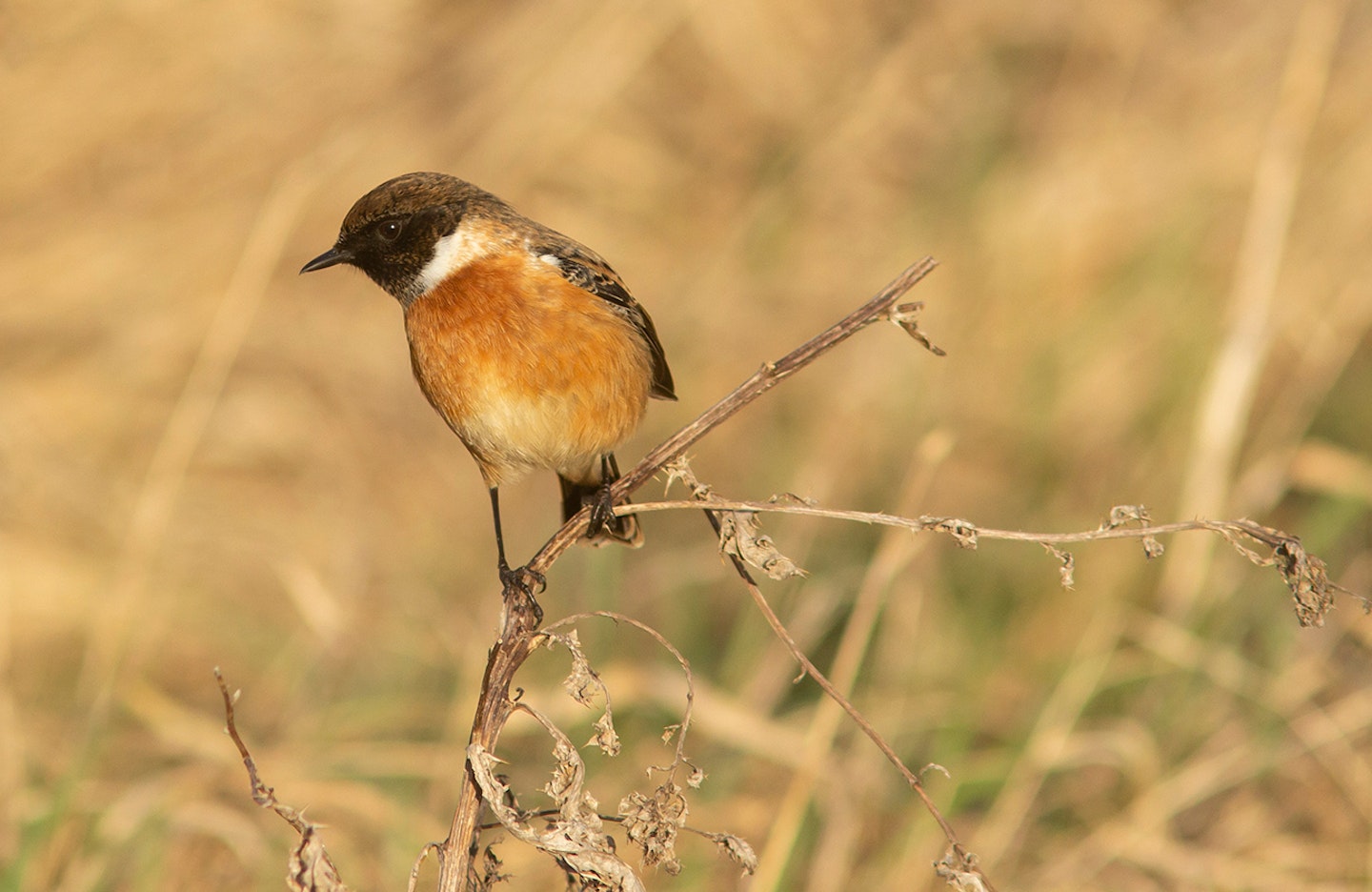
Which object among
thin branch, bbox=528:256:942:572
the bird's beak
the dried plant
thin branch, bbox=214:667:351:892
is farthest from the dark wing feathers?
thin branch, bbox=214:667:351:892

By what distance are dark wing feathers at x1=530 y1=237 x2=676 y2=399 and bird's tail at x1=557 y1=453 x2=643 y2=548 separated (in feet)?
0.96

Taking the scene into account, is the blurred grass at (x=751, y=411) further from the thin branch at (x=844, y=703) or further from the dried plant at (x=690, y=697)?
the dried plant at (x=690, y=697)

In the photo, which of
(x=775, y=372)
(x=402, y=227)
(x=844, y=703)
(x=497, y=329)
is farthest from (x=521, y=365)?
(x=844, y=703)

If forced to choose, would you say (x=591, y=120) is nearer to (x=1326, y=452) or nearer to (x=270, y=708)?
(x=270, y=708)

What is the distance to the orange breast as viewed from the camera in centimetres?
377

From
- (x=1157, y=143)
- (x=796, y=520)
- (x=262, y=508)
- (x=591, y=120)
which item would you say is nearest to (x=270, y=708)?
(x=262, y=508)

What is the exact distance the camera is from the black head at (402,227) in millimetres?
3807

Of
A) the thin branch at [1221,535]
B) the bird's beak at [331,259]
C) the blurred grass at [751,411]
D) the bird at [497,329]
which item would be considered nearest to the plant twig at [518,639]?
the thin branch at [1221,535]

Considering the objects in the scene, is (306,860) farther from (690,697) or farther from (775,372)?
(775,372)

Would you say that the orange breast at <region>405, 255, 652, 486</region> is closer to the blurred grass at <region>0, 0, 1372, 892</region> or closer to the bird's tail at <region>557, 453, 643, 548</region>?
the bird's tail at <region>557, 453, 643, 548</region>

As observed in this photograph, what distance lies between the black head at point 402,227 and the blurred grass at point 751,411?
1287mm

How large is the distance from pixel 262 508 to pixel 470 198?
16.4 ft

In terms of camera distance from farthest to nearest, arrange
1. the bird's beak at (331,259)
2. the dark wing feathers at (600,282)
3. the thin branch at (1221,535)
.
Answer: the dark wing feathers at (600,282), the bird's beak at (331,259), the thin branch at (1221,535)

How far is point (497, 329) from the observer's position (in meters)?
3.80
